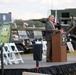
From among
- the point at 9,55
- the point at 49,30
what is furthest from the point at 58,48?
the point at 9,55

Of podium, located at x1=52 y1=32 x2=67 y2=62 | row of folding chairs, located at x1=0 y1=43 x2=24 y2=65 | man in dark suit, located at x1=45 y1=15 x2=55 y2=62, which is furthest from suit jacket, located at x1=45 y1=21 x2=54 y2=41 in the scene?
row of folding chairs, located at x1=0 y1=43 x2=24 y2=65

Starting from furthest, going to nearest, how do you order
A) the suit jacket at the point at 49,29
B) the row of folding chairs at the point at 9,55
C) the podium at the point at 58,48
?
the podium at the point at 58,48 < the suit jacket at the point at 49,29 < the row of folding chairs at the point at 9,55

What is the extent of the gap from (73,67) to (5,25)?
11.2 ft

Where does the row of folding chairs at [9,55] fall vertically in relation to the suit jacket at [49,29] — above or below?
below

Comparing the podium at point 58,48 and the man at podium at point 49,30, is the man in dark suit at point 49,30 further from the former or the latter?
the podium at point 58,48

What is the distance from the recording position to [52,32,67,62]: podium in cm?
1348

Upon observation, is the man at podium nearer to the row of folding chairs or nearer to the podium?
the podium

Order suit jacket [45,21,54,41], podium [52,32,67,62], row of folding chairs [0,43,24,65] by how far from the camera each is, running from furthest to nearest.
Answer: podium [52,32,67,62]
suit jacket [45,21,54,41]
row of folding chairs [0,43,24,65]

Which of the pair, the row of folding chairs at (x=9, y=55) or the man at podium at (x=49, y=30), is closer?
the row of folding chairs at (x=9, y=55)

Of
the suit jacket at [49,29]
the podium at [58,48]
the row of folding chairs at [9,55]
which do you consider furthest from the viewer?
the podium at [58,48]

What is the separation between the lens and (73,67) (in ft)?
41.7

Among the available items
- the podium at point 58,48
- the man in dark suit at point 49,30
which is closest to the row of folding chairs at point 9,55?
the man in dark suit at point 49,30

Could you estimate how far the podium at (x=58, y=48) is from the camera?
1348 cm

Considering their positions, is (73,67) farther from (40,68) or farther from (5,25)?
(5,25)
